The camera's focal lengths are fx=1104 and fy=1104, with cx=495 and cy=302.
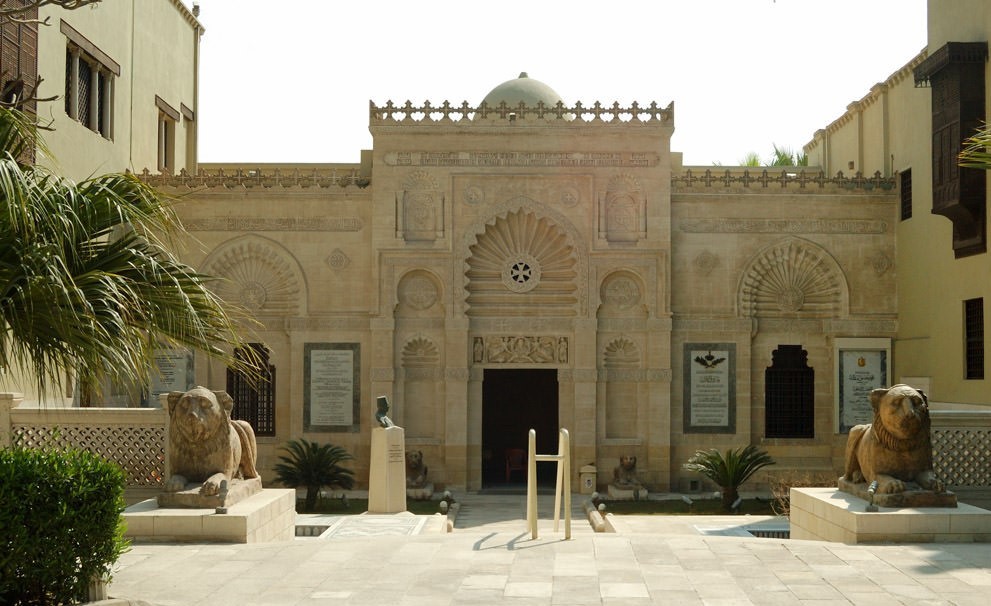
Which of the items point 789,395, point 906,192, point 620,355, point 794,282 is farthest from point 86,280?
point 906,192

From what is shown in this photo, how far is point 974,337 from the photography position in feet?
67.2

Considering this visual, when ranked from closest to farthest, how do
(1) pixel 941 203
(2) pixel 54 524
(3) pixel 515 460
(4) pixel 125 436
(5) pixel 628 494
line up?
(2) pixel 54 524 → (4) pixel 125 436 → (1) pixel 941 203 → (5) pixel 628 494 → (3) pixel 515 460

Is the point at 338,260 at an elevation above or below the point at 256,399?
above

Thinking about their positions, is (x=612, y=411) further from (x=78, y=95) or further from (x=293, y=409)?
(x=78, y=95)

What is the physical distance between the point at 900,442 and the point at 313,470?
466 inches

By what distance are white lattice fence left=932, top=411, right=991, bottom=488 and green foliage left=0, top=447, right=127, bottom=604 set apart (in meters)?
11.8

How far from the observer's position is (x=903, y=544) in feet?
38.7

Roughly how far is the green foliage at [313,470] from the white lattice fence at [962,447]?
1096 cm

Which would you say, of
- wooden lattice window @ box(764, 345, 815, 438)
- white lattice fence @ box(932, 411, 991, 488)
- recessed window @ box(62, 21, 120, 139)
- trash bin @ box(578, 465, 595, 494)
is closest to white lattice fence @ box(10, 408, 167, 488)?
recessed window @ box(62, 21, 120, 139)

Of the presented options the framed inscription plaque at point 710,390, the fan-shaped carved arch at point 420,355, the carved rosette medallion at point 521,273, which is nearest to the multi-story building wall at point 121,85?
the fan-shaped carved arch at point 420,355

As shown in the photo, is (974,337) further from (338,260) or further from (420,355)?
(338,260)

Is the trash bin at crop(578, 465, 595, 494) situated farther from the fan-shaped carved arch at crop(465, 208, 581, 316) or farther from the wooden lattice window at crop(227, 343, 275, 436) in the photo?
the wooden lattice window at crop(227, 343, 275, 436)

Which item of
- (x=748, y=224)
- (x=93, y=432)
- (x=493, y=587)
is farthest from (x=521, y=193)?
(x=493, y=587)

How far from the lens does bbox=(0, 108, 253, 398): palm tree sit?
7539mm
